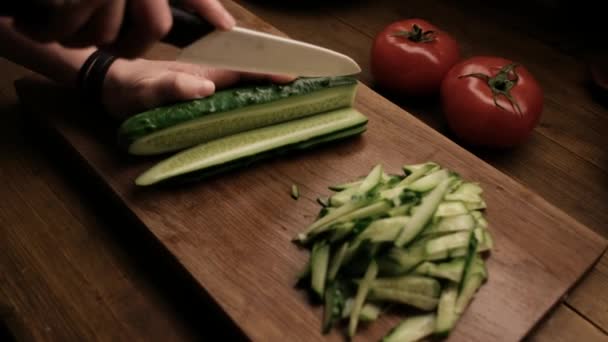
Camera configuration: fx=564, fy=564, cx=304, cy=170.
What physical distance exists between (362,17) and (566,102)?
102 centimetres

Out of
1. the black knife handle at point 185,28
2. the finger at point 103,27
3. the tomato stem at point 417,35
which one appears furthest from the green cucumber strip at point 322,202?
the tomato stem at point 417,35

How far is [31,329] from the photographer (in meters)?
1.49

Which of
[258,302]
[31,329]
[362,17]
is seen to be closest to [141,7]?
[258,302]

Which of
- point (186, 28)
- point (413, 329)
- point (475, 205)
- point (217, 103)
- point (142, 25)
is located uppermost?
point (142, 25)

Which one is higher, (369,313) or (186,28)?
(186,28)

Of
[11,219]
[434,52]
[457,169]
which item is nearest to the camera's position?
[11,219]

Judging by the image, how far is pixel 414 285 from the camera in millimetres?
1460

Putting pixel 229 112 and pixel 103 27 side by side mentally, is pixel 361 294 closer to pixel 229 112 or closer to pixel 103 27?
pixel 229 112

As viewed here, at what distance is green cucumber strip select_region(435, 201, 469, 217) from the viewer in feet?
5.15

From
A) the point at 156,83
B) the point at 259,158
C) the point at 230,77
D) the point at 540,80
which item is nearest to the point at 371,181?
the point at 259,158

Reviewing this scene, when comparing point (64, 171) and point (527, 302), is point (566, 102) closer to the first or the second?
point (527, 302)

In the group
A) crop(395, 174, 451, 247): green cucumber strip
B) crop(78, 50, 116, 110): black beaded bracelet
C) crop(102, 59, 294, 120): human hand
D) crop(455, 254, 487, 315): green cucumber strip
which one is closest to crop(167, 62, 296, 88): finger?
crop(102, 59, 294, 120): human hand

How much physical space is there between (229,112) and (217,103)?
0.05 m

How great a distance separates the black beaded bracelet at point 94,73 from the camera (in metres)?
1.85
